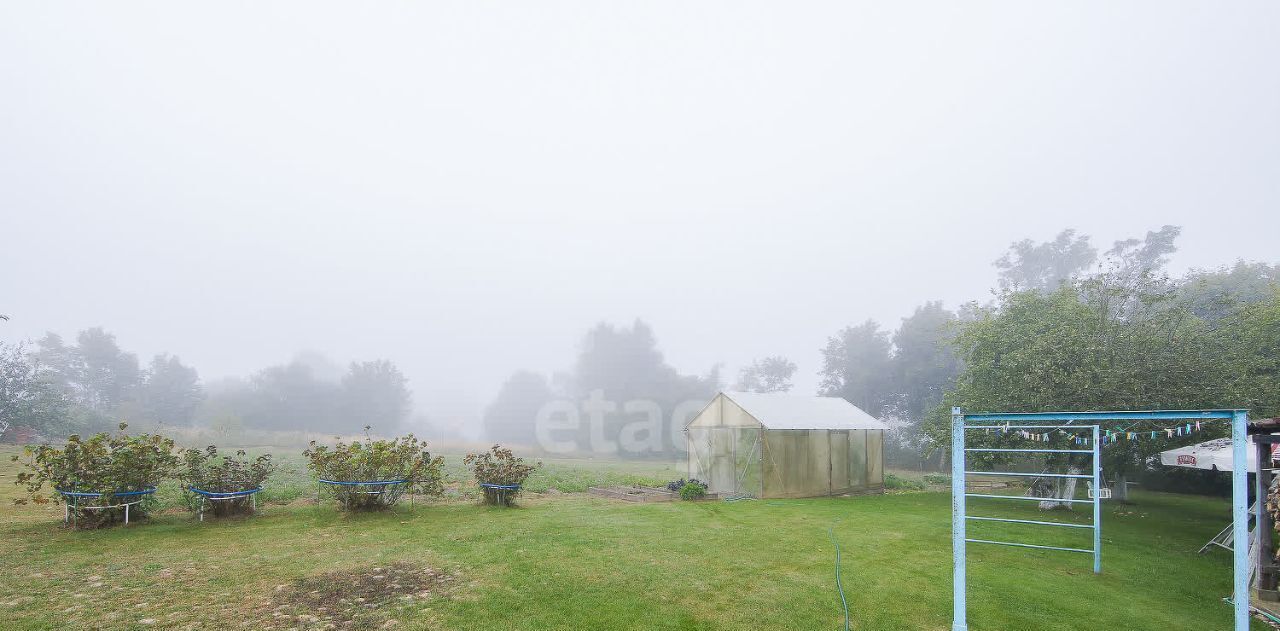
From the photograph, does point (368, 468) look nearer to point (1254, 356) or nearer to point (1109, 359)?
point (1109, 359)

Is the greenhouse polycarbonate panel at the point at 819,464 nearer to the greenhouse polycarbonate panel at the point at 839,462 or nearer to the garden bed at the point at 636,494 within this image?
the greenhouse polycarbonate panel at the point at 839,462

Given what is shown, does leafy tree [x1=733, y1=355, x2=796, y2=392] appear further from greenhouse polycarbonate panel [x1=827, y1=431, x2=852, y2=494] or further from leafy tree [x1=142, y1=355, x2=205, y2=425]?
leafy tree [x1=142, y1=355, x2=205, y2=425]

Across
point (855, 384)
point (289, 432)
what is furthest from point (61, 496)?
point (855, 384)

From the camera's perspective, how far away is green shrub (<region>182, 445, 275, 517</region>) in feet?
34.4

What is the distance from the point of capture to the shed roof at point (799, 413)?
16.7 m

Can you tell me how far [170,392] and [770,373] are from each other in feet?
173

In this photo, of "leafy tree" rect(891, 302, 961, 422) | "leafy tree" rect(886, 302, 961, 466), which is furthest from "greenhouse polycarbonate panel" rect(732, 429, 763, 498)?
"leafy tree" rect(891, 302, 961, 422)

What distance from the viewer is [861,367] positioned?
4278cm

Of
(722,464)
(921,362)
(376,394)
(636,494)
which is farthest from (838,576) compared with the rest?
(376,394)

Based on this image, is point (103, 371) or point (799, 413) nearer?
point (799, 413)

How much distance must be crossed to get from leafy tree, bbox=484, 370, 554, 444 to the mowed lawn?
50.3 metres

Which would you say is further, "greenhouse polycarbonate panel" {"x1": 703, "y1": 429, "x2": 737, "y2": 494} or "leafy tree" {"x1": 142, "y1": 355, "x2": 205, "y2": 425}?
"leafy tree" {"x1": 142, "y1": 355, "x2": 205, "y2": 425}

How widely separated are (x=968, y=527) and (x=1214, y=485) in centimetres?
1487

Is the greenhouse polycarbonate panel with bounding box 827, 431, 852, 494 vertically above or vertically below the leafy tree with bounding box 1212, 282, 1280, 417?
below
